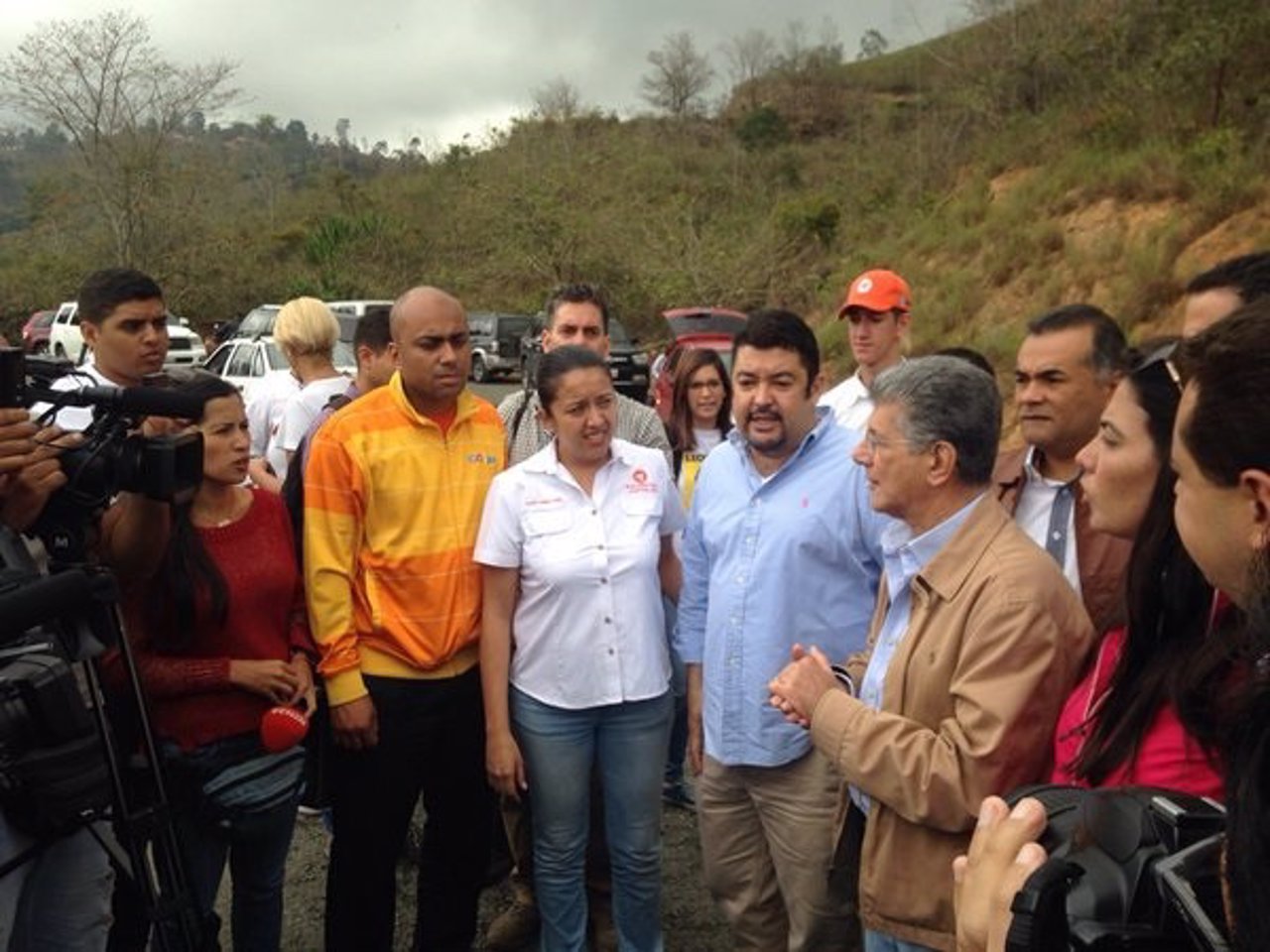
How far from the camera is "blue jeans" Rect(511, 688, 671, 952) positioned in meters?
2.88

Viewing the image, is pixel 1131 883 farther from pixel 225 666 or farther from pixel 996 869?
pixel 225 666

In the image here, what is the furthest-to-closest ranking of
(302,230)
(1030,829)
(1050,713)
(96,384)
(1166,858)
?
(302,230) < (96,384) < (1050,713) < (1030,829) < (1166,858)

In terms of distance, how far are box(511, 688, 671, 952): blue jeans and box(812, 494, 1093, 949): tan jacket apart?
88 centimetres

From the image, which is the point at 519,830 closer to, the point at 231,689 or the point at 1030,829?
the point at 231,689

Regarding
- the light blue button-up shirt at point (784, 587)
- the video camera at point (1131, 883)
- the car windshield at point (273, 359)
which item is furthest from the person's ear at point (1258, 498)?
the car windshield at point (273, 359)

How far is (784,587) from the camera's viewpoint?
2.68m

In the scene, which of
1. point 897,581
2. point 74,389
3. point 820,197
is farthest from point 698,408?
point 820,197

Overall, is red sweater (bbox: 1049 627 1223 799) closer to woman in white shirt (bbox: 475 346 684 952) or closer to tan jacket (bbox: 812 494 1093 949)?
tan jacket (bbox: 812 494 1093 949)

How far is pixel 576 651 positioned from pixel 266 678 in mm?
803

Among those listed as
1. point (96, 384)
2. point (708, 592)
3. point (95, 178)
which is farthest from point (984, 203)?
point (95, 178)

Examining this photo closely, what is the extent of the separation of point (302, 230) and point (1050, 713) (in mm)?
44199

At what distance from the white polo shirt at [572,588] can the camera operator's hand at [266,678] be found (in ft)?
1.89

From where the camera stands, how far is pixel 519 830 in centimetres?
356

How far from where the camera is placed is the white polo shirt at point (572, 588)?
2836mm
